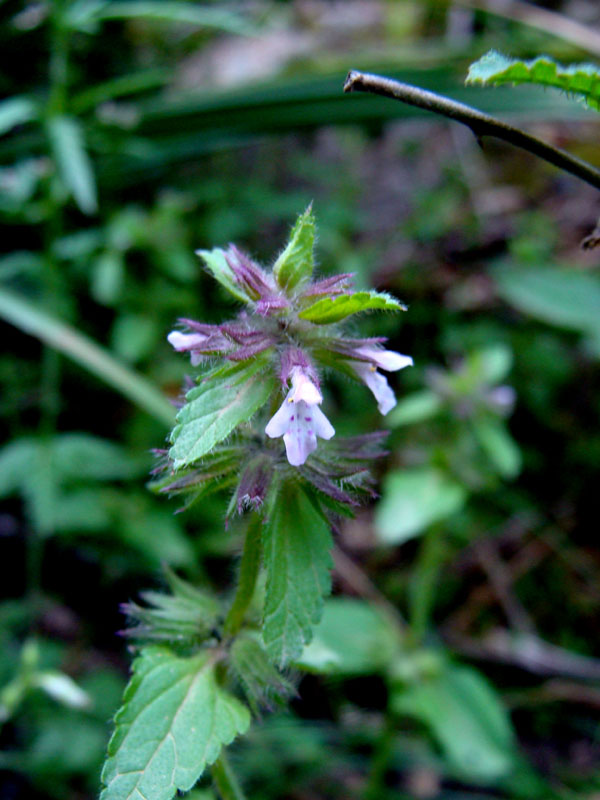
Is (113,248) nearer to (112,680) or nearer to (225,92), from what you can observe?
(225,92)

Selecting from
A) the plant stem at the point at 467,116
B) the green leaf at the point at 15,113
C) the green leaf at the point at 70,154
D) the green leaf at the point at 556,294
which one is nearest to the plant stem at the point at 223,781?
the plant stem at the point at 467,116

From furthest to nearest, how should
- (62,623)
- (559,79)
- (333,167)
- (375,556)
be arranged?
(333,167) < (375,556) < (62,623) < (559,79)

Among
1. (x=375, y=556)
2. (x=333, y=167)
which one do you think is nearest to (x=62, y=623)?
(x=375, y=556)

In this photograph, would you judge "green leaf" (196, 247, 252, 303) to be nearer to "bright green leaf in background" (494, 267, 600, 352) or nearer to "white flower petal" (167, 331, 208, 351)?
"white flower petal" (167, 331, 208, 351)

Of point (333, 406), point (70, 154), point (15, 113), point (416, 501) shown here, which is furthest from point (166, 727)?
point (333, 406)

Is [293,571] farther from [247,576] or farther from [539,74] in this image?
[539,74]

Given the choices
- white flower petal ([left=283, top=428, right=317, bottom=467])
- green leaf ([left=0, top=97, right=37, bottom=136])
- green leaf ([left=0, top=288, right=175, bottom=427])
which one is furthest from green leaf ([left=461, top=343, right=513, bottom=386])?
green leaf ([left=0, top=97, right=37, bottom=136])

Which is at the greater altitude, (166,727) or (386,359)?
(386,359)
